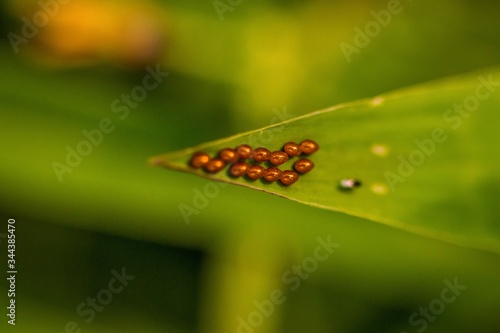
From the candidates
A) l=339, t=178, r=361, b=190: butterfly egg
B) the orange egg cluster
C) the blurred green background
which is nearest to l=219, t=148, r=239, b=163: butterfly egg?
the orange egg cluster

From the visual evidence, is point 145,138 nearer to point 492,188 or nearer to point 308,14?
point 308,14

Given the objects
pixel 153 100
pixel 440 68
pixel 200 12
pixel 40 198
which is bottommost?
pixel 40 198

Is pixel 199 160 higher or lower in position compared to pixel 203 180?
lower

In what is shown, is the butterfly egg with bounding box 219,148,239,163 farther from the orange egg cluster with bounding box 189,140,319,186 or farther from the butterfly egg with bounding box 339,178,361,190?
the butterfly egg with bounding box 339,178,361,190

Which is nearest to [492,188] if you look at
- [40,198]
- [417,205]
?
[417,205]

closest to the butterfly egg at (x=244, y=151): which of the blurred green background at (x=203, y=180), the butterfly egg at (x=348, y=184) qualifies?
the butterfly egg at (x=348, y=184)

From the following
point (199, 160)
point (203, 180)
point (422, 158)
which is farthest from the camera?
point (203, 180)

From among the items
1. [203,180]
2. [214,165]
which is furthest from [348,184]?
[203,180]

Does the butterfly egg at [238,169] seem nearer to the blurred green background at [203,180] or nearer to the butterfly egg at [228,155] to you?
the butterfly egg at [228,155]

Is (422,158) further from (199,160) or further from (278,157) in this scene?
(199,160)
